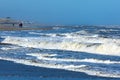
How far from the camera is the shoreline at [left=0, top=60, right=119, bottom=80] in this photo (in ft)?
82.0

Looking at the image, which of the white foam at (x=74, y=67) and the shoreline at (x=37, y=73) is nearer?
the shoreline at (x=37, y=73)

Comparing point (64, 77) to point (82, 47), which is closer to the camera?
point (64, 77)

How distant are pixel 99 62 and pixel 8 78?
952 centimetres

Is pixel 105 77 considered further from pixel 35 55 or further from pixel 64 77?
pixel 35 55

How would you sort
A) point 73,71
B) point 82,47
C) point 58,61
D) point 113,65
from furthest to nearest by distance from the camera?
point 82,47
point 58,61
point 113,65
point 73,71

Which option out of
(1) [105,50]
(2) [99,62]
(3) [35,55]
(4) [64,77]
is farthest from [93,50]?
(4) [64,77]

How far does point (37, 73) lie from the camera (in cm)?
2659

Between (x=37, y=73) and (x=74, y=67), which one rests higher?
(x=37, y=73)

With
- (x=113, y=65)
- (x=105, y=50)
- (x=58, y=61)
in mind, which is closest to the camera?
(x=113, y=65)

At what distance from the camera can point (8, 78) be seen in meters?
24.2

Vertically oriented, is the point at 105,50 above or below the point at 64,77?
below

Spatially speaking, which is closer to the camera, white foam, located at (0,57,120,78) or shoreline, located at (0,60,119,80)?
shoreline, located at (0,60,119,80)

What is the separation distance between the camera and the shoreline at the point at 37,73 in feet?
82.0

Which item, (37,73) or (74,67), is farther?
(74,67)
